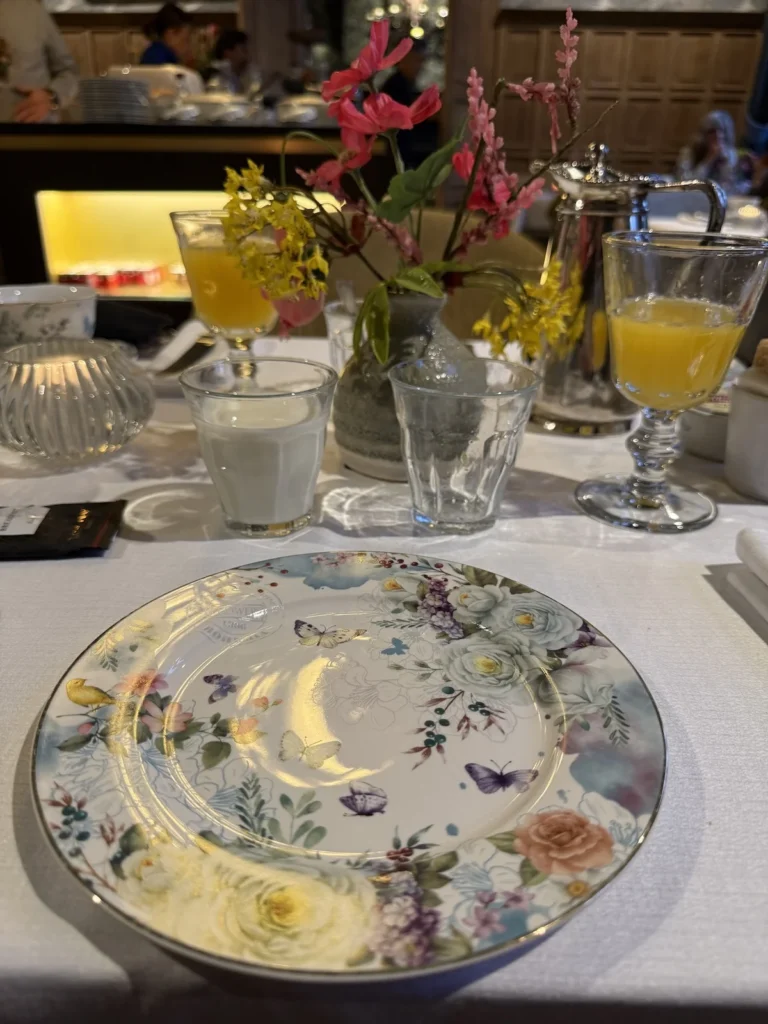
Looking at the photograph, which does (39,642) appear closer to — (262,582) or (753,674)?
(262,582)

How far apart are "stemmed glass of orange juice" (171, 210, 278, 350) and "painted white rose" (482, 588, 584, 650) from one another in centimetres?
51

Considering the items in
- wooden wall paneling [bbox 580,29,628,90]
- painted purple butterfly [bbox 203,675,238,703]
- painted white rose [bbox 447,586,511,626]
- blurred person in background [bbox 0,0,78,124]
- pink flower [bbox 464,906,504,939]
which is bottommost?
painted white rose [bbox 447,586,511,626]

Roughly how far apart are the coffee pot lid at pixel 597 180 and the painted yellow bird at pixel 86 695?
0.66 meters

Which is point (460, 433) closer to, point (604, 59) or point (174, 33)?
point (174, 33)

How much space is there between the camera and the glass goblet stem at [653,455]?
69 centimetres

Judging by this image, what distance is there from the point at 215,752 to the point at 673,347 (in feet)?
1.67

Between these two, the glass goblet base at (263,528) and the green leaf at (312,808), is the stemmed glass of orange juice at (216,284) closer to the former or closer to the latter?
the glass goblet base at (263,528)

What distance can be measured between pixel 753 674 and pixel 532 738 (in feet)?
0.59

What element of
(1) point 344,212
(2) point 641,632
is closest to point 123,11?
(1) point 344,212

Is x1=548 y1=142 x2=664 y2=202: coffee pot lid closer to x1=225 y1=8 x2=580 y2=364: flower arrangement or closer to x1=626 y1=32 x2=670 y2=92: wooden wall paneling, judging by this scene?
x1=225 y1=8 x2=580 y2=364: flower arrangement

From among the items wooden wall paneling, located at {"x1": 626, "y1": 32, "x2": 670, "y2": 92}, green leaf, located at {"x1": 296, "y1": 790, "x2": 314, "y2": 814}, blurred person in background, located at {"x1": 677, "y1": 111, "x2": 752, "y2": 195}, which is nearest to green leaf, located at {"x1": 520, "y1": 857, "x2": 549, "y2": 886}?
green leaf, located at {"x1": 296, "y1": 790, "x2": 314, "y2": 814}

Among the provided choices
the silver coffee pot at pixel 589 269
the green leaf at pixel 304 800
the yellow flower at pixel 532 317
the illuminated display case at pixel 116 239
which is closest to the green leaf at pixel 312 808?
the green leaf at pixel 304 800

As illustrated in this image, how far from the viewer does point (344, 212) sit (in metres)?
0.67

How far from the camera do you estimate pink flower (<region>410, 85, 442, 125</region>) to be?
0.57 metres
